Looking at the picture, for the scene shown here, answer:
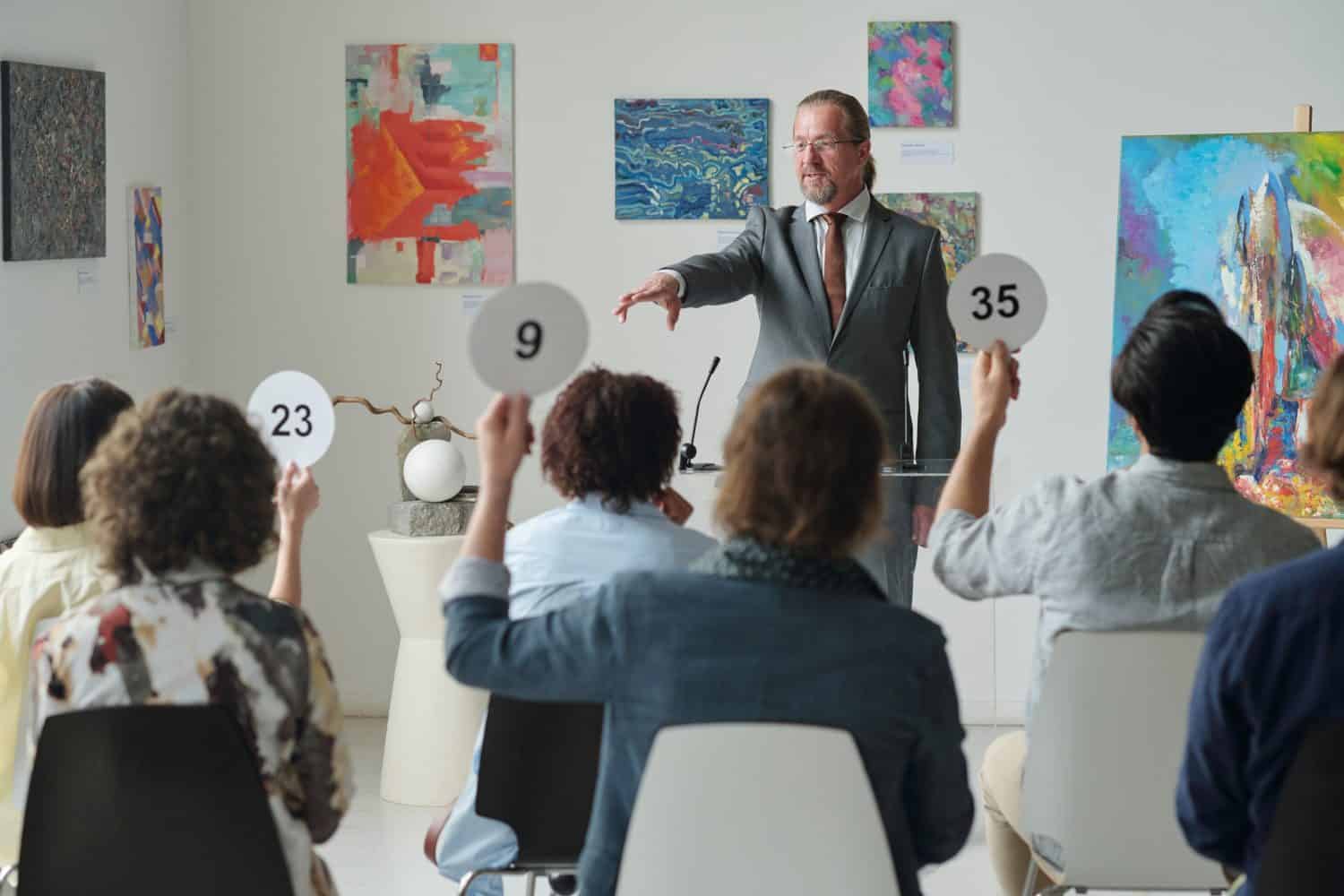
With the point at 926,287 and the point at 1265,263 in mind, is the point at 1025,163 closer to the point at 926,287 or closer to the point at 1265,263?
the point at 1265,263

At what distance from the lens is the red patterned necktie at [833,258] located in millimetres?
3740

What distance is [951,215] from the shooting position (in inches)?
198

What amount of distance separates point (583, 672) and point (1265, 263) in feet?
11.6

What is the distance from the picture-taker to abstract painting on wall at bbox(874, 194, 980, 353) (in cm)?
501

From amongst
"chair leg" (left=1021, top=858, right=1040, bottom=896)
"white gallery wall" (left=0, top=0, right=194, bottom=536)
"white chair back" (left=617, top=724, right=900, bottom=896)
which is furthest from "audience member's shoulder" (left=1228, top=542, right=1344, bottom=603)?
"white gallery wall" (left=0, top=0, right=194, bottom=536)

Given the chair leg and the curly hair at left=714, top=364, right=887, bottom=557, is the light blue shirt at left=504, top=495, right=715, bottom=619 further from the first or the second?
the chair leg

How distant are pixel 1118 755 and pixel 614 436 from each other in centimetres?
82

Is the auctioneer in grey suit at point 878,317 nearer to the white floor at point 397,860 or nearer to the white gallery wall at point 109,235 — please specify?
the white floor at point 397,860

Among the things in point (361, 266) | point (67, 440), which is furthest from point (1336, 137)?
point (67, 440)

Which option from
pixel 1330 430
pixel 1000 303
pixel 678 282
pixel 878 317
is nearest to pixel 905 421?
pixel 878 317

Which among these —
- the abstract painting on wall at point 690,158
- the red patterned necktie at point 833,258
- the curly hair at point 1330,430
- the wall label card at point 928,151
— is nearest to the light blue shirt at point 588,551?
the curly hair at point 1330,430

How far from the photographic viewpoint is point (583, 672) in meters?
1.69

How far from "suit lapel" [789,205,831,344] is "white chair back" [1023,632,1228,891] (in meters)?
1.61

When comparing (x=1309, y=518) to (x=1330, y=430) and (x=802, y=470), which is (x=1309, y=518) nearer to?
(x=1330, y=430)
